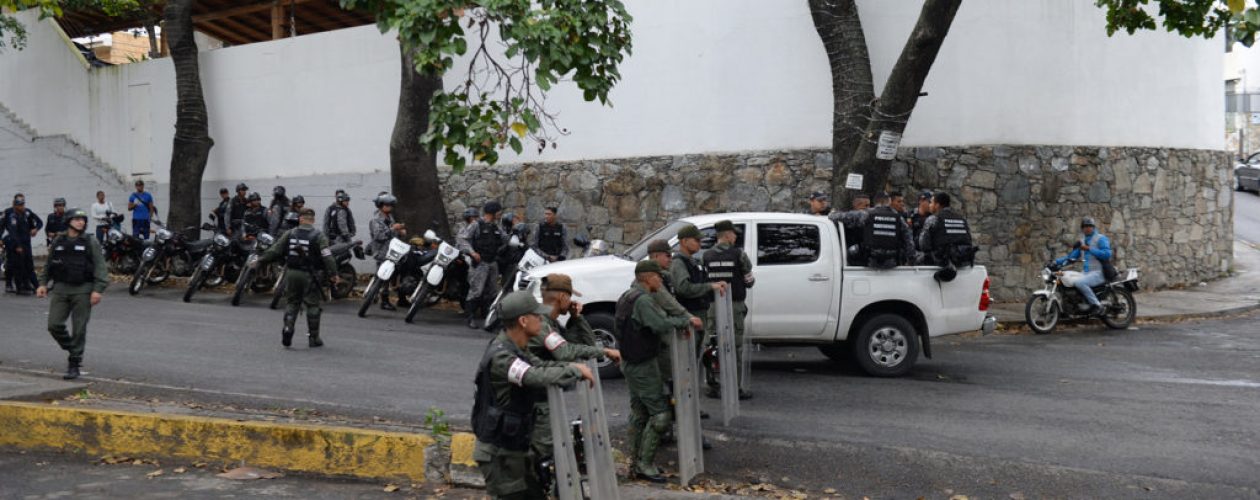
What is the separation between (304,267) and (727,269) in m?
5.34

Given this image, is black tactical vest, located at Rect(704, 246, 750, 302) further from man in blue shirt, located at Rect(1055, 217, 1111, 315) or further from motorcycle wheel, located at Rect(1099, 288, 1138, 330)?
motorcycle wheel, located at Rect(1099, 288, 1138, 330)

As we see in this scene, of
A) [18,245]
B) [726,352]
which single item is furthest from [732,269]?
[18,245]

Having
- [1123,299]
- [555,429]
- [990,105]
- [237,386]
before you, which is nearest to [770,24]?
[990,105]

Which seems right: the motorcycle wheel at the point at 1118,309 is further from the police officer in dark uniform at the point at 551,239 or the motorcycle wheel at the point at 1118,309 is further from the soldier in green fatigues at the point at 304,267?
the soldier in green fatigues at the point at 304,267

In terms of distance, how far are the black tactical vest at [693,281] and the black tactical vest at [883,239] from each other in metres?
2.56

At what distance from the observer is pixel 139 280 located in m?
17.1

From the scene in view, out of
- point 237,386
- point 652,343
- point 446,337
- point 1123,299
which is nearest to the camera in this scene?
point 652,343

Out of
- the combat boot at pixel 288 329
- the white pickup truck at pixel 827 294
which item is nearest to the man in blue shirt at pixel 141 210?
→ the combat boot at pixel 288 329

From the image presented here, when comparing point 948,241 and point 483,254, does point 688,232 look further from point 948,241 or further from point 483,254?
point 483,254

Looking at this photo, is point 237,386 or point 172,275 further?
point 172,275

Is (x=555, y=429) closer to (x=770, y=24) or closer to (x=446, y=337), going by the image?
(x=446, y=337)

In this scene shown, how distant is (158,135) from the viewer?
73.2 ft

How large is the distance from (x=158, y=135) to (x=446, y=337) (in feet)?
40.4

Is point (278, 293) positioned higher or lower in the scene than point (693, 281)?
lower
